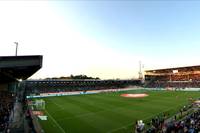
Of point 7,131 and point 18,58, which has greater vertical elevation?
point 18,58

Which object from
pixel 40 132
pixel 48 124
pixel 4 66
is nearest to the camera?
pixel 4 66

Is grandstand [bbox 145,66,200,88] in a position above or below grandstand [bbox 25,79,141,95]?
above

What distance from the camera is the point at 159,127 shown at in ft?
61.1

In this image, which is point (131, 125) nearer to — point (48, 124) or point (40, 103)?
point (48, 124)

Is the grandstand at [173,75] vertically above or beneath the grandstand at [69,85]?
above

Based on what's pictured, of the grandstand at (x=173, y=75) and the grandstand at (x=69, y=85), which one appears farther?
the grandstand at (x=173, y=75)

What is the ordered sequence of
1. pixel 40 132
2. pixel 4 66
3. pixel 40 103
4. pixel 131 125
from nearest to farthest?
pixel 4 66, pixel 40 132, pixel 131 125, pixel 40 103

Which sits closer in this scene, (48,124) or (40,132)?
(40,132)

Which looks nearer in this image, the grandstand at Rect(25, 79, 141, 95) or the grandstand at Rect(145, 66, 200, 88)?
the grandstand at Rect(25, 79, 141, 95)

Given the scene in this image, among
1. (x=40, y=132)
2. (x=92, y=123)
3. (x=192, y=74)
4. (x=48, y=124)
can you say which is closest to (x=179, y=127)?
(x=92, y=123)

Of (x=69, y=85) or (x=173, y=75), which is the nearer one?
(x=69, y=85)

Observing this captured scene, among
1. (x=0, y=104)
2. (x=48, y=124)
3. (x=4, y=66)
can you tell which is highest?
(x=4, y=66)

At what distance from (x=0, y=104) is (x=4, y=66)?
14.0 m

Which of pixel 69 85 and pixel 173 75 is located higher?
pixel 173 75
